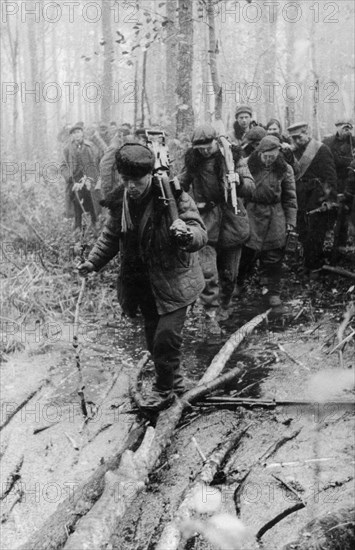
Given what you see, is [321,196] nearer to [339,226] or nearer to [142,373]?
[339,226]

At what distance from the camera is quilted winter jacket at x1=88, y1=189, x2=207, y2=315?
4.04m

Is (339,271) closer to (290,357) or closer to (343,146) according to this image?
(343,146)

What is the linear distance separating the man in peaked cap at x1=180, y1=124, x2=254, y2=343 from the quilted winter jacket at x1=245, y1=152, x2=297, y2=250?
0.55 metres

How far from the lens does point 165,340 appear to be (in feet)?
14.1

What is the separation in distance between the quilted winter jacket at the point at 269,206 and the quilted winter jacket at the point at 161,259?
9.57ft

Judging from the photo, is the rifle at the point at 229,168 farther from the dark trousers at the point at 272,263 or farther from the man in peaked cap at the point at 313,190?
the man in peaked cap at the point at 313,190

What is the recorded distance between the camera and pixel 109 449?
13.5 feet

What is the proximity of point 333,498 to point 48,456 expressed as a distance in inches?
80.2

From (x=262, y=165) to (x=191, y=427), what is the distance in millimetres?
3732

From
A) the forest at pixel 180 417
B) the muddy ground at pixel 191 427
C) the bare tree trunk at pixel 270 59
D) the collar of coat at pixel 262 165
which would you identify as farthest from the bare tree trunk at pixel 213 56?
the bare tree trunk at pixel 270 59

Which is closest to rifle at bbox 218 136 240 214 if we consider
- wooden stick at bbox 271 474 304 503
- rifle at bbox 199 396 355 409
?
rifle at bbox 199 396 355 409

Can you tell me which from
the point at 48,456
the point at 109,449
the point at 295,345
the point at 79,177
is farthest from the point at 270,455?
the point at 79,177

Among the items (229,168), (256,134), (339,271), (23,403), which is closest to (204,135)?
(229,168)

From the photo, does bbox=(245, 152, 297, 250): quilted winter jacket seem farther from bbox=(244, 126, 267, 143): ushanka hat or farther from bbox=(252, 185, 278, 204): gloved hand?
bbox=(244, 126, 267, 143): ushanka hat
